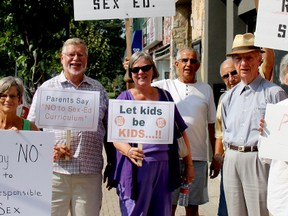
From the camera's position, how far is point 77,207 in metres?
4.18

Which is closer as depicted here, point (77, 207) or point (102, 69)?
point (77, 207)

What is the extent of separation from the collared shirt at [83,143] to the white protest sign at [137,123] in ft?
0.72

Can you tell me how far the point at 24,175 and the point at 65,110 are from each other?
63 cm

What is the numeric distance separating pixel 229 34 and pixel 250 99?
210 inches

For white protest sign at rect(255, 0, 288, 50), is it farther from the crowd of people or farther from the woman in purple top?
the woman in purple top

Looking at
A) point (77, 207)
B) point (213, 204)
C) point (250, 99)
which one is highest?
point (250, 99)

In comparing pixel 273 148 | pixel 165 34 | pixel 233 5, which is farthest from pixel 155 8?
pixel 165 34

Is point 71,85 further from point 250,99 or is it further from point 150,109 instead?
point 250,99

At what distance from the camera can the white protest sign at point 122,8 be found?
465cm

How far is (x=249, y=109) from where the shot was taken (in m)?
3.94

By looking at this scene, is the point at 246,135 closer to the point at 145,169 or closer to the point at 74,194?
the point at 145,169

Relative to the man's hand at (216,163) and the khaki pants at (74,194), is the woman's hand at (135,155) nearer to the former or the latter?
the khaki pants at (74,194)

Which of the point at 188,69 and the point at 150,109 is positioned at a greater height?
the point at 188,69

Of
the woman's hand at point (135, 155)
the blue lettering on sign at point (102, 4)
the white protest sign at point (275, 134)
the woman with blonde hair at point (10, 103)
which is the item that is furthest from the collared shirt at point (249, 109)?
the woman with blonde hair at point (10, 103)
